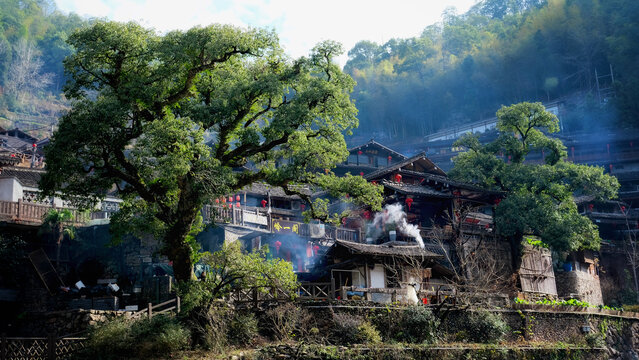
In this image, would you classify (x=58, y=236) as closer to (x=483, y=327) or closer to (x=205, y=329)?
(x=205, y=329)

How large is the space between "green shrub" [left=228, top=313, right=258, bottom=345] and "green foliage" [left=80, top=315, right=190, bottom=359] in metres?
2.37

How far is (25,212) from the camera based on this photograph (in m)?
28.2

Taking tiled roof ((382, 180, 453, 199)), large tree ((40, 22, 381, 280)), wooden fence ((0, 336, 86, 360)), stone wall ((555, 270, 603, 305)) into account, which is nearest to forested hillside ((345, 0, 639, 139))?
stone wall ((555, 270, 603, 305))

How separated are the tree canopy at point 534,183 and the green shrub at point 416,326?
11.9 metres

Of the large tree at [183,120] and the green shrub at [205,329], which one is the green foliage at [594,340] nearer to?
the large tree at [183,120]

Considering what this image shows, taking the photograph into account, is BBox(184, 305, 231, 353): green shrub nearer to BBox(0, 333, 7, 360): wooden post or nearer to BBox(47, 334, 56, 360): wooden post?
BBox(47, 334, 56, 360): wooden post

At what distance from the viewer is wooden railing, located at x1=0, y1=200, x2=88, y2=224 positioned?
2753 cm

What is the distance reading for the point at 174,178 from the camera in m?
17.0

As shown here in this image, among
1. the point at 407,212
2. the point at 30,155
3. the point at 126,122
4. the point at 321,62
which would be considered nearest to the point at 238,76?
the point at 321,62

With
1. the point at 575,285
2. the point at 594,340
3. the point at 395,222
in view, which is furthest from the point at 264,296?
the point at 575,285

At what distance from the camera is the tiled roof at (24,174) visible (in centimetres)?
3144

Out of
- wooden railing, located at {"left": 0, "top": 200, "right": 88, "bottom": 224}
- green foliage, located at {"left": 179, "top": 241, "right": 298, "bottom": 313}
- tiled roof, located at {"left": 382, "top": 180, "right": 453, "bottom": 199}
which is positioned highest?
tiled roof, located at {"left": 382, "top": 180, "right": 453, "bottom": 199}

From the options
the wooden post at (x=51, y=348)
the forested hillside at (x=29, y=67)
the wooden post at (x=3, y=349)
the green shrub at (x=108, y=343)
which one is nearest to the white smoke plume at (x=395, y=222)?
the green shrub at (x=108, y=343)

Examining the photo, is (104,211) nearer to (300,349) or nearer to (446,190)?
(300,349)
